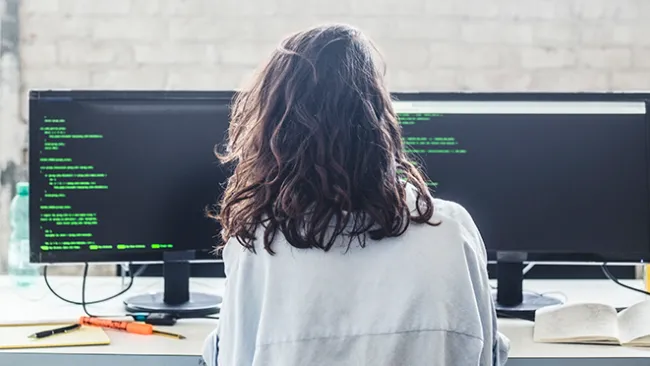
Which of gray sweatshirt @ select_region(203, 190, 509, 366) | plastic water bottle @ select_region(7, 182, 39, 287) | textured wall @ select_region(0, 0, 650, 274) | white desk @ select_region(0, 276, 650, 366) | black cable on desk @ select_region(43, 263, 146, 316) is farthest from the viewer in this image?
textured wall @ select_region(0, 0, 650, 274)

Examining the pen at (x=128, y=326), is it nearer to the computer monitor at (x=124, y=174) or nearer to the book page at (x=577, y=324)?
the computer monitor at (x=124, y=174)

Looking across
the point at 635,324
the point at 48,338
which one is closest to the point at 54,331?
the point at 48,338

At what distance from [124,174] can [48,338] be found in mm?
344

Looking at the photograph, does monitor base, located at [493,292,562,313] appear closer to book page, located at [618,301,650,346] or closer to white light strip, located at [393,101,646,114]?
book page, located at [618,301,650,346]

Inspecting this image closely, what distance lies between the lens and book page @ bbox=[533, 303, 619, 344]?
136 centimetres

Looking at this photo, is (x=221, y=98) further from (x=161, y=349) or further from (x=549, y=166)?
(x=549, y=166)

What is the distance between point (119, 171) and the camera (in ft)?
5.12

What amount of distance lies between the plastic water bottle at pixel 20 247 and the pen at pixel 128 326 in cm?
49

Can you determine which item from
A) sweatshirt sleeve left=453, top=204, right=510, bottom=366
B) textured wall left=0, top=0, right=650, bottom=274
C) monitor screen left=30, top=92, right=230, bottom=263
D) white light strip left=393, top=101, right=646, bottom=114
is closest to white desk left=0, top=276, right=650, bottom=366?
monitor screen left=30, top=92, right=230, bottom=263

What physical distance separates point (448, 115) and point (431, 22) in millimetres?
1151

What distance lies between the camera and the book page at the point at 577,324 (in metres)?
1.36

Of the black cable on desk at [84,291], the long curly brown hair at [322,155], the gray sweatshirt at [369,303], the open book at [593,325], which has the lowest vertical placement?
the black cable on desk at [84,291]

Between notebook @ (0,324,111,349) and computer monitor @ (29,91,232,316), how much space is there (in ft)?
0.49

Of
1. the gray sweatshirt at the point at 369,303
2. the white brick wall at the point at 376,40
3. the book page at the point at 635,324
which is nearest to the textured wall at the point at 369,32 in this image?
the white brick wall at the point at 376,40
